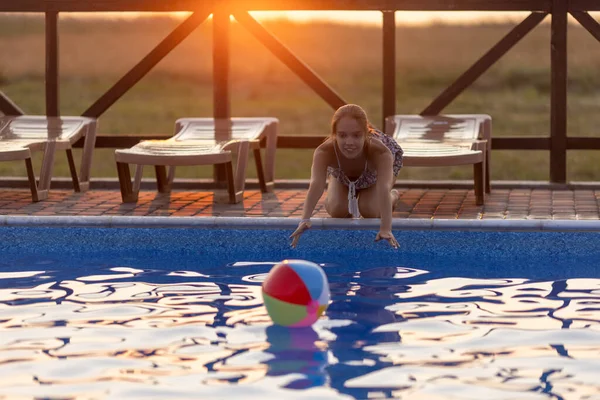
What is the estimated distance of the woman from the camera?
20.9 ft

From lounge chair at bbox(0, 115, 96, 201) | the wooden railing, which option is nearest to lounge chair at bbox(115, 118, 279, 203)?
the wooden railing

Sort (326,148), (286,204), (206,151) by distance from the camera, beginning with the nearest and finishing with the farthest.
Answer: (326,148)
(206,151)
(286,204)

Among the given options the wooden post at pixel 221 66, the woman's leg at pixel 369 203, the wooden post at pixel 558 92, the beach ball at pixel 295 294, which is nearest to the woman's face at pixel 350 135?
the woman's leg at pixel 369 203

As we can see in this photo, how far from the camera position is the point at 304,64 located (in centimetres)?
969

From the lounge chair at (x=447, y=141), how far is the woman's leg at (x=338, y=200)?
1.00m

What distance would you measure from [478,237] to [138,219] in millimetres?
2204

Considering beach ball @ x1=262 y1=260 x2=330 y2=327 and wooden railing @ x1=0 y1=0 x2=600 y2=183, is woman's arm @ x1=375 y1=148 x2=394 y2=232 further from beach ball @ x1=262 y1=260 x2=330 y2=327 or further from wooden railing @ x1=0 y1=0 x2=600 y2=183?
wooden railing @ x1=0 y1=0 x2=600 y2=183

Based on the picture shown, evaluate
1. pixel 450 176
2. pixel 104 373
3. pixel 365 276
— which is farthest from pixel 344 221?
pixel 450 176

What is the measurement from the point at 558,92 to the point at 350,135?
3.72m

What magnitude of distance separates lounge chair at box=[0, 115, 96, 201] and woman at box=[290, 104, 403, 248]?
2.76m

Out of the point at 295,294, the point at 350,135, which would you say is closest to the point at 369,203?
the point at 350,135

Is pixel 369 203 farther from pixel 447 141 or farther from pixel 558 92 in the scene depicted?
pixel 558 92

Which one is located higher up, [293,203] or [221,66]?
[221,66]

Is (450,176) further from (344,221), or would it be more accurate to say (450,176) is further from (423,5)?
(344,221)
